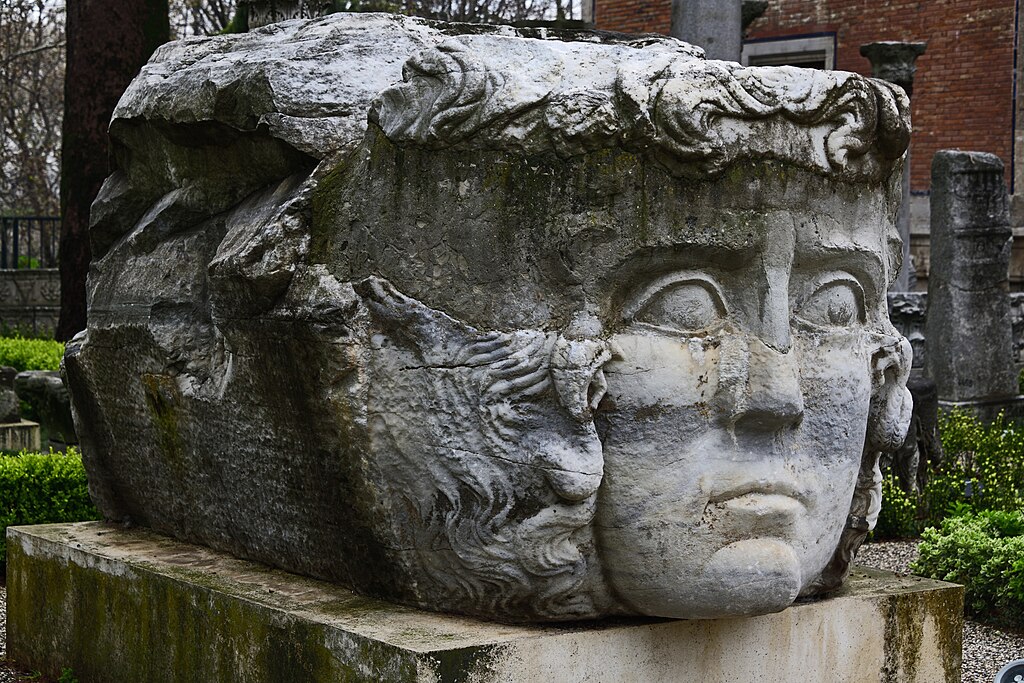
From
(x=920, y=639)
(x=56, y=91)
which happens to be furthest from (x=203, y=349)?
(x=56, y=91)

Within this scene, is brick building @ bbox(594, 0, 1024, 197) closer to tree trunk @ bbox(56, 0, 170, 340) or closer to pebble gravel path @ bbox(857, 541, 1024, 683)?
tree trunk @ bbox(56, 0, 170, 340)

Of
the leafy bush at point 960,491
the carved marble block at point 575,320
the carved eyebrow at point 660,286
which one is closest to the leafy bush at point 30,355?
the leafy bush at point 960,491

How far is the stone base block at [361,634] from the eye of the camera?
9.70 ft

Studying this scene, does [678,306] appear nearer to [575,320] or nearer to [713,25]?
[575,320]

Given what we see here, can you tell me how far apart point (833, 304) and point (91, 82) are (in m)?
8.48

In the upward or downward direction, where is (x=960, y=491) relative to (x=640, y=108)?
downward

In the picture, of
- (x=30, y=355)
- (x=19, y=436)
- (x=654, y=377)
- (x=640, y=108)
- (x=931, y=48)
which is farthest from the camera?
(x=931, y=48)

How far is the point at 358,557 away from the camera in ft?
10.7

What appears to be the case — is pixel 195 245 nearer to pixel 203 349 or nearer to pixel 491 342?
pixel 203 349

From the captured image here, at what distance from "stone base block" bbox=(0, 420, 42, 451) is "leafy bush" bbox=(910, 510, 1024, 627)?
210 inches

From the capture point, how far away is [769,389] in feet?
9.82

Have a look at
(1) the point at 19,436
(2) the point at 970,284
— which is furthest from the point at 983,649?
(1) the point at 19,436

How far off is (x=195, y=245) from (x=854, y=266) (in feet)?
5.83

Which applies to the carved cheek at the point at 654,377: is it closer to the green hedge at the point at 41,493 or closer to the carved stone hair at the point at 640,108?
the carved stone hair at the point at 640,108
